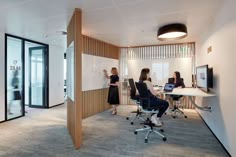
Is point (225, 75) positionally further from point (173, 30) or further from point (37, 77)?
point (37, 77)

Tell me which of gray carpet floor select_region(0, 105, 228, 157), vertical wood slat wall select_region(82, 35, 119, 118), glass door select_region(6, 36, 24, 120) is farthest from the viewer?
vertical wood slat wall select_region(82, 35, 119, 118)

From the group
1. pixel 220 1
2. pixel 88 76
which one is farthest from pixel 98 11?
pixel 88 76

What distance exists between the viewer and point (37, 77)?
286 inches

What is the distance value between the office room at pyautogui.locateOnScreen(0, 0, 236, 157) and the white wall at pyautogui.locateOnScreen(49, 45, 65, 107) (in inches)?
38.2

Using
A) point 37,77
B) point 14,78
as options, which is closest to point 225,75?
point 14,78

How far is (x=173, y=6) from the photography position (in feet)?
10.6

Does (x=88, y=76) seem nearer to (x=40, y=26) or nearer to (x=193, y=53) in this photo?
(x=40, y=26)

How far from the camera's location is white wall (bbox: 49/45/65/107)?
23.8 ft

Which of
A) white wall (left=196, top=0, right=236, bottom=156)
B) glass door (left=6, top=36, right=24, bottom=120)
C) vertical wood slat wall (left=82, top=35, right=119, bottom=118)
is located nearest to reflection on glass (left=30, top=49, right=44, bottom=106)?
glass door (left=6, top=36, right=24, bottom=120)

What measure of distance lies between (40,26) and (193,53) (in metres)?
5.50

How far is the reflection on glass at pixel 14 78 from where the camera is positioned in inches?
212

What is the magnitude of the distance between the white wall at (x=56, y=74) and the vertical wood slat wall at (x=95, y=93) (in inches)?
86.5

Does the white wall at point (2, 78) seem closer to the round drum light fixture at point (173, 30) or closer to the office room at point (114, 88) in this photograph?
the office room at point (114, 88)

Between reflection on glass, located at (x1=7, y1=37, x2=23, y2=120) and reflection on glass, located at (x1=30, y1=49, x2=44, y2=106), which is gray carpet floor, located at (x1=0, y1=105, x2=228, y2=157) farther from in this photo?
reflection on glass, located at (x1=30, y1=49, x2=44, y2=106)
